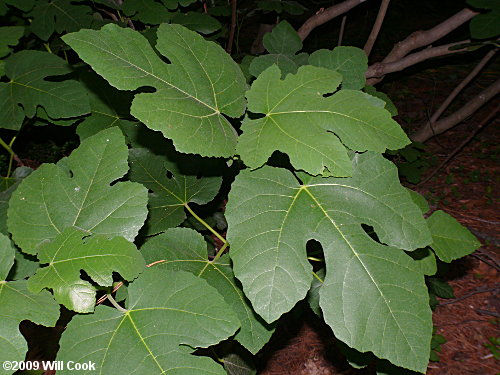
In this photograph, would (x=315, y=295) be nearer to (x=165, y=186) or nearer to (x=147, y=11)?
(x=165, y=186)

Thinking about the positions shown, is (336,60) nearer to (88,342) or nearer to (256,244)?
(256,244)

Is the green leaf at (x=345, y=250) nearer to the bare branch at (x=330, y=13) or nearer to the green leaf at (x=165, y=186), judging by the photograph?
the green leaf at (x=165, y=186)

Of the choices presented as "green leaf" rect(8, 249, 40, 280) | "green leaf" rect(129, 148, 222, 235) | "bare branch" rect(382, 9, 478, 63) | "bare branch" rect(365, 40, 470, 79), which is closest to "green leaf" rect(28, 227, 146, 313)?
Result: "green leaf" rect(8, 249, 40, 280)

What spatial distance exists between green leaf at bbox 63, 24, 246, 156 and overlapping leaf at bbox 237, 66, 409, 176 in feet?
0.27

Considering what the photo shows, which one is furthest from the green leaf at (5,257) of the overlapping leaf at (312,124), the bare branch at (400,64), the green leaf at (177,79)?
the bare branch at (400,64)

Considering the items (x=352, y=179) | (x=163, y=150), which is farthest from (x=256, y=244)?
(x=163, y=150)

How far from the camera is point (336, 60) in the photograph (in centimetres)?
166

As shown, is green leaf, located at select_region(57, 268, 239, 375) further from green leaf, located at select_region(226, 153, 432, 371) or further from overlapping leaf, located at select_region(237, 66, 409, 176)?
overlapping leaf, located at select_region(237, 66, 409, 176)

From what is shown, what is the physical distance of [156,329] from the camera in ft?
3.88

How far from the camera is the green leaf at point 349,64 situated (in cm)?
163

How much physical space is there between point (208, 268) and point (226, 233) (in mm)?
174

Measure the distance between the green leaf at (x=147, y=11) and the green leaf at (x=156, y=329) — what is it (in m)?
1.75

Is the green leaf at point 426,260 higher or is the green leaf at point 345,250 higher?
the green leaf at point 345,250

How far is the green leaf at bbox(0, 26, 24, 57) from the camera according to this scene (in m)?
A: 2.21
